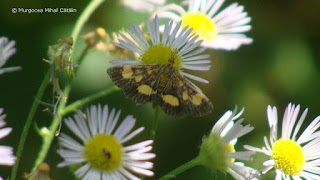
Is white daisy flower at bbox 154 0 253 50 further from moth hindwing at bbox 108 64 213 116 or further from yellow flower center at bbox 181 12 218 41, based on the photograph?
moth hindwing at bbox 108 64 213 116

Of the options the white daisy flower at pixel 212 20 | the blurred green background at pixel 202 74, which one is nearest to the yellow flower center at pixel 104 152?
the blurred green background at pixel 202 74

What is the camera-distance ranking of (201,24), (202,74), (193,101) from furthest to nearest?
(202,74)
(201,24)
(193,101)

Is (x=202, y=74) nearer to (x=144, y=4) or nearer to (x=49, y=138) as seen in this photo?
(x=144, y=4)

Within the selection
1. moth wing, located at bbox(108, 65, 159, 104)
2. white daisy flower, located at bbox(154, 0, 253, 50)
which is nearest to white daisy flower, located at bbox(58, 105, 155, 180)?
moth wing, located at bbox(108, 65, 159, 104)

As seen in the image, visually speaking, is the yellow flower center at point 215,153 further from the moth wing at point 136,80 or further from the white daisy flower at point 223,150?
the moth wing at point 136,80

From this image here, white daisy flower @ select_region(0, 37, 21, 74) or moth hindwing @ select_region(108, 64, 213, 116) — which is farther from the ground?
white daisy flower @ select_region(0, 37, 21, 74)

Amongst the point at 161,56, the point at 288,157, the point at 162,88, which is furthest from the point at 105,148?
the point at 288,157

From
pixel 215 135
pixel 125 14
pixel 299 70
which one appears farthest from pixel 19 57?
pixel 299 70
